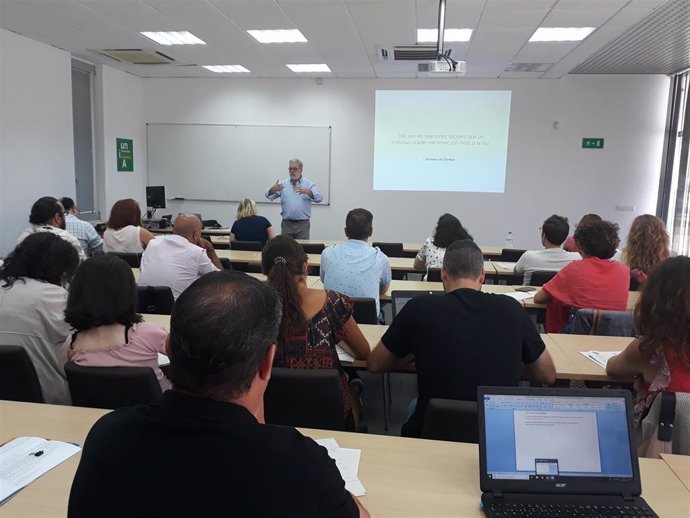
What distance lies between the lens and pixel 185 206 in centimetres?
934

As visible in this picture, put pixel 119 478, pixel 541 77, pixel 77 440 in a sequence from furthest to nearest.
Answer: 1. pixel 541 77
2. pixel 77 440
3. pixel 119 478

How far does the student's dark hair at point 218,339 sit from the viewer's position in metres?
0.98

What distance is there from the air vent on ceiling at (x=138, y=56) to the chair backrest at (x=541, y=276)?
5747 mm

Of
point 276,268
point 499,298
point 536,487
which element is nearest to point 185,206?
point 276,268

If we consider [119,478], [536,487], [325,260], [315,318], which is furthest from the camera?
[325,260]

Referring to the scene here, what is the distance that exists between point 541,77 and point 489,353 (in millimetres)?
→ 7454

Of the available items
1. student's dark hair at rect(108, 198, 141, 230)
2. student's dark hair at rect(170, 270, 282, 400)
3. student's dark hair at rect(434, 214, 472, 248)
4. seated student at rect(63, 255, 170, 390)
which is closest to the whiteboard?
student's dark hair at rect(108, 198, 141, 230)

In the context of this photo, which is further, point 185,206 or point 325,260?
point 185,206

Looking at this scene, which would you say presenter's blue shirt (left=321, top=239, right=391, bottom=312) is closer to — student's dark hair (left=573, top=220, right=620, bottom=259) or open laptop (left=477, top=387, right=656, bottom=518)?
student's dark hair (left=573, top=220, right=620, bottom=259)

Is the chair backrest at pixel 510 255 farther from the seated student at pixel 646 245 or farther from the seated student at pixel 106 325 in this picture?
the seated student at pixel 106 325

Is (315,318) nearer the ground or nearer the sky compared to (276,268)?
nearer the ground

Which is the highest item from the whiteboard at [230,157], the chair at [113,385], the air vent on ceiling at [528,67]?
the air vent on ceiling at [528,67]

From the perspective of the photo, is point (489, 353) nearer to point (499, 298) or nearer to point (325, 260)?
point (499, 298)

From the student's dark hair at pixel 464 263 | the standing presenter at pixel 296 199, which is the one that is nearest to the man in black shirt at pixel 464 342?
the student's dark hair at pixel 464 263
